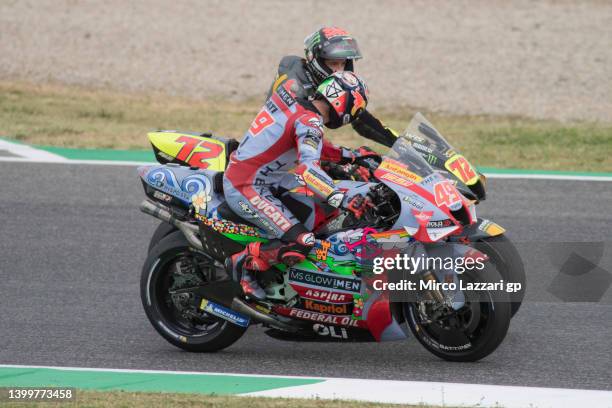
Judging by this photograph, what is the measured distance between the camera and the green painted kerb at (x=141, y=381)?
22.0ft

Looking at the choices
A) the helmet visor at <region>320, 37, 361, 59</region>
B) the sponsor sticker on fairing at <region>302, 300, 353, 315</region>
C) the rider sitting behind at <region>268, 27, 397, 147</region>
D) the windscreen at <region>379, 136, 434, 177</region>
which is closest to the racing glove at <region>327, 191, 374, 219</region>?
the windscreen at <region>379, 136, 434, 177</region>

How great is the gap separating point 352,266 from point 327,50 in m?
1.92

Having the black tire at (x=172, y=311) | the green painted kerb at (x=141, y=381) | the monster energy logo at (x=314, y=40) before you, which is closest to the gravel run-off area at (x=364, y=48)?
the monster energy logo at (x=314, y=40)

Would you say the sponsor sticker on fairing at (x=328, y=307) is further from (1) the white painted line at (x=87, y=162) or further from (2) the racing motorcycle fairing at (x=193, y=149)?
(1) the white painted line at (x=87, y=162)

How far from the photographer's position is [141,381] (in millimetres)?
6883

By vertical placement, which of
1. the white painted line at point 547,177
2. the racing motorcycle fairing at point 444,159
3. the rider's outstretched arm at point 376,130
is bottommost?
the white painted line at point 547,177

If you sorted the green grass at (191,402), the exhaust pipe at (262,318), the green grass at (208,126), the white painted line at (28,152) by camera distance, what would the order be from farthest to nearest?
the green grass at (208,126) → the white painted line at (28,152) → the exhaust pipe at (262,318) → the green grass at (191,402)

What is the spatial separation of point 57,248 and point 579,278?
14.5ft

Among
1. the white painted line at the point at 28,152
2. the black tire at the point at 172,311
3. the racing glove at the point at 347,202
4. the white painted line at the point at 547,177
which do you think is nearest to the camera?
the racing glove at the point at 347,202

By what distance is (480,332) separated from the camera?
6.88 m

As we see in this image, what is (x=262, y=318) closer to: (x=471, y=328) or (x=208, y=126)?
(x=471, y=328)

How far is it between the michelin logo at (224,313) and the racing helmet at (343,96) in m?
1.42

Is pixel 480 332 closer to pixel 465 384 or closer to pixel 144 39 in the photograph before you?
pixel 465 384

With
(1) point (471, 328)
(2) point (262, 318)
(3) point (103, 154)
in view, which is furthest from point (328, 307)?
(3) point (103, 154)
